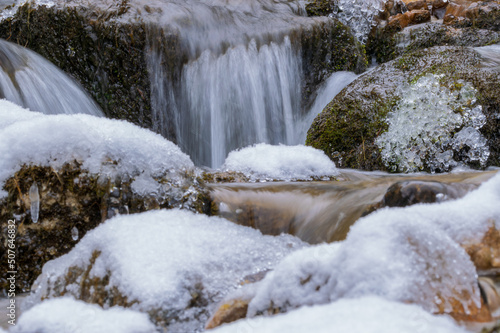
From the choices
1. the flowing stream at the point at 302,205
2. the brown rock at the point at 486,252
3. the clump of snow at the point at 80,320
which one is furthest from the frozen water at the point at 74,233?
the brown rock at the point at 486,252

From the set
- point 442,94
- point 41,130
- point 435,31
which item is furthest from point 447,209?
point 435,31

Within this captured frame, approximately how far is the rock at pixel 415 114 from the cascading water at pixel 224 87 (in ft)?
3.85

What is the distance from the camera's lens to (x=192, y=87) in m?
5.74

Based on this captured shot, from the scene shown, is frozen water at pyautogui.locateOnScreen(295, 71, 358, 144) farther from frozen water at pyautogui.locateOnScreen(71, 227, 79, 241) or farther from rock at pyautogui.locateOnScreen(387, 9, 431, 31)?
frozen water at pyautogui.locateOnScreen(71, 227, 79, 241)

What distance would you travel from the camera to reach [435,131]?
412 cm

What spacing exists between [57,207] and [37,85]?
2956 mm

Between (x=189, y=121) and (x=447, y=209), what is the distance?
174 inches

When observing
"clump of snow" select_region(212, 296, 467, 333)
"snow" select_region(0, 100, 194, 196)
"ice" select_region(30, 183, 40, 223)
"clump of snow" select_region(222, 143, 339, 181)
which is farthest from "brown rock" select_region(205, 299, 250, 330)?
"clump of snow" select_region(222, 143, 339, 181)

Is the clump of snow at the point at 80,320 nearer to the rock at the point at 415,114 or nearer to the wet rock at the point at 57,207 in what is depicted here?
the wet rock at the point at 57,207

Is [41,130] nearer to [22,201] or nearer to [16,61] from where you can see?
[22,201]

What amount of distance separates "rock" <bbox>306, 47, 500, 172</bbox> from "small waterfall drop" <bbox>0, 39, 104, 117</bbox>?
2714 mm

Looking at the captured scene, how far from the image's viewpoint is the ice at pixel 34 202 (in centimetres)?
240

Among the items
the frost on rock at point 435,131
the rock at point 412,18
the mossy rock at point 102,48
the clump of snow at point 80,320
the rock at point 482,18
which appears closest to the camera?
the clump of snow at point 80,320

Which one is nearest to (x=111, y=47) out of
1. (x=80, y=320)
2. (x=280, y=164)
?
(x=280, y=164)
